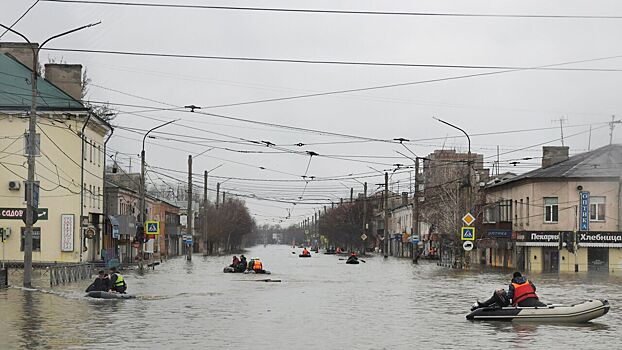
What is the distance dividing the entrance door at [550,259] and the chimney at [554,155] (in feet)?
28.9

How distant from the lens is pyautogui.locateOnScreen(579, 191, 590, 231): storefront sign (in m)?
67.4

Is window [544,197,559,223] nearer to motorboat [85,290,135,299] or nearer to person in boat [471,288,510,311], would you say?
motorboat [85,290,135,299]

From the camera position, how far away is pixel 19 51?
64.7 m

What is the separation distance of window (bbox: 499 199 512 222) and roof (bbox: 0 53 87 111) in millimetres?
35898

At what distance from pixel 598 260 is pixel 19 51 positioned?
42695 mm

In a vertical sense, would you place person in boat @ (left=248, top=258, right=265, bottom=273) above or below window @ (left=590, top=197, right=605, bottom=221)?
below

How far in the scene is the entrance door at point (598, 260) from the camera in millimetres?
68750

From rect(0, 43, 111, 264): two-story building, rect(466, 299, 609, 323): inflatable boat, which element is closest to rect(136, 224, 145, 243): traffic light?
rect(0, 43, 111, 264): two-story building

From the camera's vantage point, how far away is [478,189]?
3514 inches

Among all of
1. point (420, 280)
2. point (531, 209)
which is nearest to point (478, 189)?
point (531, 209)

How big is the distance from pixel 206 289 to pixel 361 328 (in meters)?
18.3

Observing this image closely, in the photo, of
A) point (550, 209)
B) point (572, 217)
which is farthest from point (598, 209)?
point (550, 209)

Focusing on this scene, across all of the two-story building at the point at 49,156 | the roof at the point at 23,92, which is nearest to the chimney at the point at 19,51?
the two-story building at the point at 49,156

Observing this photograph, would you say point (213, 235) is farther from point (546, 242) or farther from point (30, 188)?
point (30, 188)
